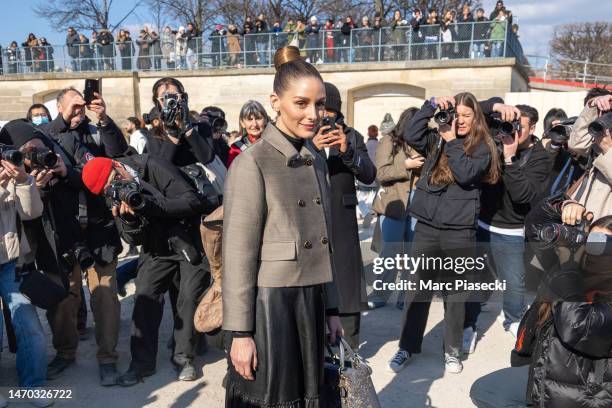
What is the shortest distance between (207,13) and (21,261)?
3227cm

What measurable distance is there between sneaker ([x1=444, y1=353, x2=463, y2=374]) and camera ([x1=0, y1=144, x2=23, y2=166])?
11.0 feet

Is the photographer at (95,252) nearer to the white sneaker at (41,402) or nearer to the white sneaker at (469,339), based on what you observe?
the white sneaker at (41,402)

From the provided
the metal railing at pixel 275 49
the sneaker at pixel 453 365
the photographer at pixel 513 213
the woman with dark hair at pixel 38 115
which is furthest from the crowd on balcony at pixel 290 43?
the sneaker at pixel 453 365

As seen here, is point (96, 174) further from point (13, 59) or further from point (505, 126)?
point (13, 59)

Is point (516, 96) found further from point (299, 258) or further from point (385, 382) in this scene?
point (299, 258)

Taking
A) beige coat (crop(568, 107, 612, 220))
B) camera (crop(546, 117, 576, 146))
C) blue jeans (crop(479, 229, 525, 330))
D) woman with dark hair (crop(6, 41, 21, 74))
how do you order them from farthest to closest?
woman with dark hair (crop(6, 41, 21, 74)), blue jeans (crop(479, 229, 525, 330)), camera (crop(546, 117, 576, 146)), beige coat (crop(568, 107, 612, 220))

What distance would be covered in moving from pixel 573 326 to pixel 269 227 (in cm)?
138

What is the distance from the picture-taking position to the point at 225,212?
7.12 ft

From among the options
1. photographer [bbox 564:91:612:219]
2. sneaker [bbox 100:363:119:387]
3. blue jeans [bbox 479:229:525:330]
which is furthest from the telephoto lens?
sneaker [bbox 100:363:119:387]

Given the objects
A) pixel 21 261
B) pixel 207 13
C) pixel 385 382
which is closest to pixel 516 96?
pixel 385 382

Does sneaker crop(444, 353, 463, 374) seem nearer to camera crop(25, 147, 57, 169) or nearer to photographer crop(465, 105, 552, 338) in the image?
photographer crop(465, 105, 552, 338)

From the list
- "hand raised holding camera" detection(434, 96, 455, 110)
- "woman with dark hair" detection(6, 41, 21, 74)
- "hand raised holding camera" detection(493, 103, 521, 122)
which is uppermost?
"woman with dark hair" detection(6, 41, 21, 74)

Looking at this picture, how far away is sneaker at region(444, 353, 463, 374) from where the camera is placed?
4.08m

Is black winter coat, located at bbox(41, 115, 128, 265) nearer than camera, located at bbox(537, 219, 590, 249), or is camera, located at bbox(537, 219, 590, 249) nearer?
camera, located at bbox(537, 219, 590, 249)
